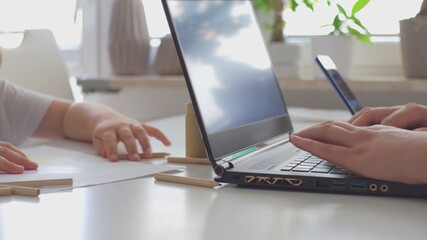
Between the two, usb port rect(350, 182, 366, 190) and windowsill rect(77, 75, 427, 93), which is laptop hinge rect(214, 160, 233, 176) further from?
windowsill rect(77, 75, 427, 93)

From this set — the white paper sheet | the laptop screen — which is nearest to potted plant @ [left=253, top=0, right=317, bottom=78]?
the laptop screen

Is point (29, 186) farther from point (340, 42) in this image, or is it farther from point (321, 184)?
point (340, 42)

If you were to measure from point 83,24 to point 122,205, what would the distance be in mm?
1899

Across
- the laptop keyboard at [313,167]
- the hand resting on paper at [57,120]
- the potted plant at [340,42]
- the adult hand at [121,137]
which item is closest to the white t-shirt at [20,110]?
the hand resting on paper at [57,120]

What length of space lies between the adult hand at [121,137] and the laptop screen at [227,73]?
19 centimetres

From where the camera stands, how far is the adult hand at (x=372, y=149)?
66 centimetres

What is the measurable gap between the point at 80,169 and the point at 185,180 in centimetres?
17

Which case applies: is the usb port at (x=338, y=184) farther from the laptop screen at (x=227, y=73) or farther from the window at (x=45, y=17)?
the window at (x=45, y=17)

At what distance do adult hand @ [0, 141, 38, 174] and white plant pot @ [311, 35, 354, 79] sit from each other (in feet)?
3.89

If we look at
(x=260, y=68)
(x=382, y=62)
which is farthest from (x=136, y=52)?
(x=260, y=68)

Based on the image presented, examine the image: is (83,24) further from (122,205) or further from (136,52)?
(122,205)

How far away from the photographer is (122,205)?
63 centimetres

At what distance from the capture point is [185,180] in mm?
753

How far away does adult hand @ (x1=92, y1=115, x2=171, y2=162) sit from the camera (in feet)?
3.20
